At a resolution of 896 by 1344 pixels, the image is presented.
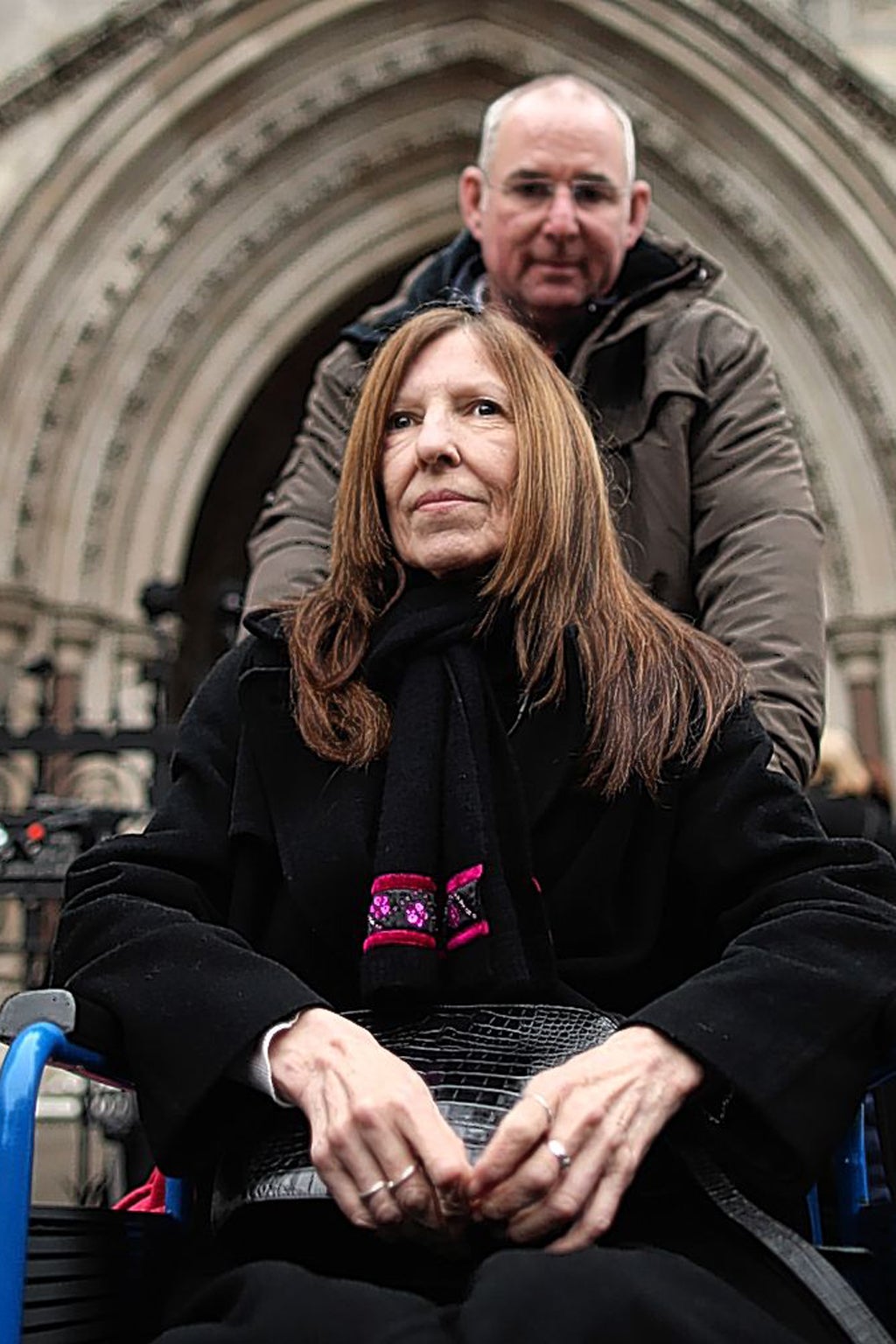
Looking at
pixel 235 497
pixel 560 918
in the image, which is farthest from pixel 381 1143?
pixel 235 497

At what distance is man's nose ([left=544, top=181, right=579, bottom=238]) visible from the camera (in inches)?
96.7

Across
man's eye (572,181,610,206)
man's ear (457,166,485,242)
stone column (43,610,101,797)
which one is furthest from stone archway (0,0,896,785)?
man's eye (572,181,610,206)

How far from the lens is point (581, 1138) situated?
4.50 feet

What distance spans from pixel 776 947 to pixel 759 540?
862mm

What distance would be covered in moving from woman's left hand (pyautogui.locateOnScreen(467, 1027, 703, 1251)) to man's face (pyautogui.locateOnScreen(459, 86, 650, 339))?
1393 millimetres

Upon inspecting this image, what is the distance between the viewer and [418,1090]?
1400 mm

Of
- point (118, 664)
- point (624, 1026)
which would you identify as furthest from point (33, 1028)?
point (118, 664)

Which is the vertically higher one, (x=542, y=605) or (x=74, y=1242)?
(x=542, y=605)

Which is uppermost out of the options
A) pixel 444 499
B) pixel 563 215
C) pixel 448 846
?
pixel 563 215

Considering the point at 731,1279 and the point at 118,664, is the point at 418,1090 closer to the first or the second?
the point at 731,1279

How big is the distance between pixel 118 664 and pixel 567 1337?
736 centimetres

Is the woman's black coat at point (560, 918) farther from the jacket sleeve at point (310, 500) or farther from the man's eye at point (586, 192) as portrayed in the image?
the man's eye at point (586, 192)

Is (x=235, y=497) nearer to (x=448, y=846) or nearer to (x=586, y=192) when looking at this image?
(x=586, y=192)

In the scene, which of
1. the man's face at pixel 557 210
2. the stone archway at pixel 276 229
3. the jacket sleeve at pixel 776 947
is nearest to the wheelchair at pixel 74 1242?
the jacket sleeve at pixel 776 947
